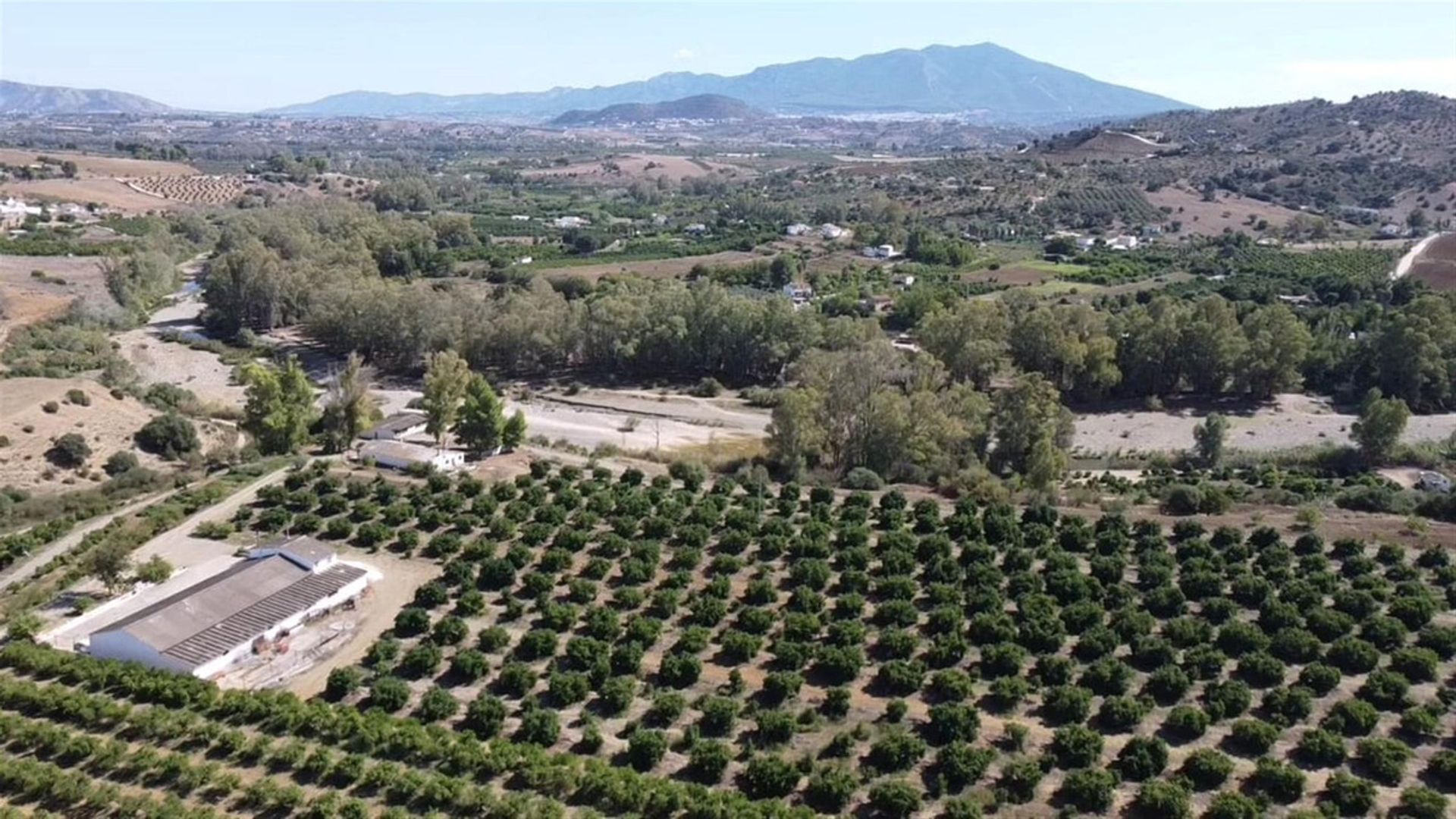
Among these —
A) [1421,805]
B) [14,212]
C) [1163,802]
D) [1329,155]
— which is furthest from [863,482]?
[1329,155]

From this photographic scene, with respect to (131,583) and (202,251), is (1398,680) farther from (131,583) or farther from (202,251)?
(202,251)

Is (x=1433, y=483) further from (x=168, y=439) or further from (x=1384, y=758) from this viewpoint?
(x=168, y=439)

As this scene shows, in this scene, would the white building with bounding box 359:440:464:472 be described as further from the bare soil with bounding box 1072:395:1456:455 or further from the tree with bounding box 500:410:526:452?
the bare soil with bounding box 1072:395:1456:455

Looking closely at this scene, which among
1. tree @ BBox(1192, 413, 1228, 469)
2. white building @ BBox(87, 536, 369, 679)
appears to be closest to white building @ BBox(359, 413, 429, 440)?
white building @ BBox(87, 536, 369, 679)

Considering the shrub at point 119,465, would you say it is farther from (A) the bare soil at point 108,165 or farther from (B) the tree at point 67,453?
(A) the bare soil at point 108,165

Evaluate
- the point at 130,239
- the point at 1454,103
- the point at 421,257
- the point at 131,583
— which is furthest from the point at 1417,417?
the point at 1454,103

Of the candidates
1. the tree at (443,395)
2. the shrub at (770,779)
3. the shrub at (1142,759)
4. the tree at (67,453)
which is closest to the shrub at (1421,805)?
the shrub at (1142,759)
